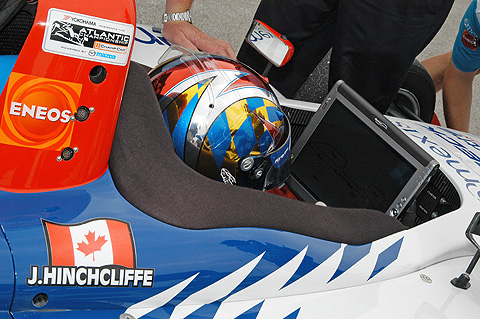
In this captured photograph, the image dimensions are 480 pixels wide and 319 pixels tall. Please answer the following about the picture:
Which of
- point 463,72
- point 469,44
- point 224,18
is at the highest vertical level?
point 469,44

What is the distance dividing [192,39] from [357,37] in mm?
628

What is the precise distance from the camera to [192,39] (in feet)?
5.61

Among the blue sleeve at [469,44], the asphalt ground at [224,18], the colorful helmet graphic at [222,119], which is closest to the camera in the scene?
the colorful helmet graphic at [222,119]

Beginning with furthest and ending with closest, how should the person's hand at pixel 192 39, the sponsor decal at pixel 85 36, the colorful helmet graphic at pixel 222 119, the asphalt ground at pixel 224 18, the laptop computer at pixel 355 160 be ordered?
the asphalt ground at pixel 224 18 → the person's hand at pixel 192 39 → the laptop computer at pixel 355 160 → the colorful helmet graphic at pixel 222 119 → the sponsor decal at pixel 85 36

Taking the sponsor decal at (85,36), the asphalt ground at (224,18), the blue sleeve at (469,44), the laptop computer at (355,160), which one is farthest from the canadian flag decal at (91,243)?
the asphalt ground at (224,18)

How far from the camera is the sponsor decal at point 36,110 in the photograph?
2.79ft

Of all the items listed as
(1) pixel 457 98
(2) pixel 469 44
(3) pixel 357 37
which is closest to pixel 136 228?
(3) pixel 357 37

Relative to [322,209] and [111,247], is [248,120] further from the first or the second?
[111,247]

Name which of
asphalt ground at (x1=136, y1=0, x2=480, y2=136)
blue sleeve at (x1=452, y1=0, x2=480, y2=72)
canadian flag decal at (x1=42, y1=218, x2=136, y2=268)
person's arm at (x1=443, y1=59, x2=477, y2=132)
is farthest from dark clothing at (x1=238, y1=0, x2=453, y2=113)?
canadian flag decal at (x1=42, y1=218, x2=136, y2=268)

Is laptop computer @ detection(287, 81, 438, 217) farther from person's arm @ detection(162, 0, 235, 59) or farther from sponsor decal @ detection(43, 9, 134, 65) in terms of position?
sponsor decal @ detection(43, 9, 134, 65)

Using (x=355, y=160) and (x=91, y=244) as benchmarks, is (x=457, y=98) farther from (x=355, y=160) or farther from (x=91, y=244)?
(x=91, y=244)

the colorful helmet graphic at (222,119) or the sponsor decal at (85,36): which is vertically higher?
the sponsor decal at (85,36)

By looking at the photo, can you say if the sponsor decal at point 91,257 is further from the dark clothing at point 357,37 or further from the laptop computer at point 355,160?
the dark clothing at point 357,37

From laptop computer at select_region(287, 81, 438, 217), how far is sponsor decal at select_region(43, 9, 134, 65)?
32.5 inches
